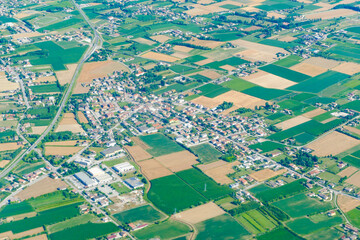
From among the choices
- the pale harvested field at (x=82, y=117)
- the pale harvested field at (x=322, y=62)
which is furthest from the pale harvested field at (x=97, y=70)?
the pale harvested field at (x=322, y=62)

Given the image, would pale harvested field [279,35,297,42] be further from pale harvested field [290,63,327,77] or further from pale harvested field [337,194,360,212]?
pale harvested field [337,194,360,212]

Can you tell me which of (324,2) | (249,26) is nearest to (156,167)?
(249,26)

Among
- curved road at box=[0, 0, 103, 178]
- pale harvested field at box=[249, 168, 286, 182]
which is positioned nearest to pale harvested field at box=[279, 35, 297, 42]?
curved road at box=[0, 0, 103, 178]

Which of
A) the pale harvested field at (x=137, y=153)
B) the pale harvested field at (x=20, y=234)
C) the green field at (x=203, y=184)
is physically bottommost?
the green field at (x=203, y=184)

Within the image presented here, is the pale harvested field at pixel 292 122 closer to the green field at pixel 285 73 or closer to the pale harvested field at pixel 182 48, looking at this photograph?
the green field at pixel 285 73

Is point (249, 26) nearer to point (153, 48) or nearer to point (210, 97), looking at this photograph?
point (153, 48)

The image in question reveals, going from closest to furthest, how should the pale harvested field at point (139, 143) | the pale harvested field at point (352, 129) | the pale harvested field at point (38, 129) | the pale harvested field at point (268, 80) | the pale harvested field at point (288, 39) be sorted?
the pale harvested field at point (139, 143) → the pale harvested field at point (352, 129) → the pale harvested field at point (38, 129) → the pale harvested field at point (268, 80) → the pale harvested field at point (288, 39)

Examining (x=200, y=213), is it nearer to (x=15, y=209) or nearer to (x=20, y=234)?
(x=20, y=234)
